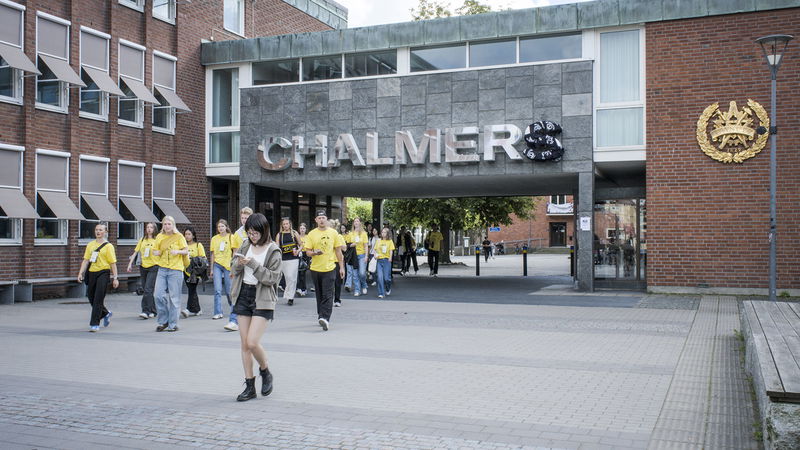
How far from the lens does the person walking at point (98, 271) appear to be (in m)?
11.5

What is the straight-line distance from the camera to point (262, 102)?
72.9ft

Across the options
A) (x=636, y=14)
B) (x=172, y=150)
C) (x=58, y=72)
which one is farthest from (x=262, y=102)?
(x=636, y=14)

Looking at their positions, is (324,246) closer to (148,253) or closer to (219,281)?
(219,281)

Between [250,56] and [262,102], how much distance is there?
157 centimetres

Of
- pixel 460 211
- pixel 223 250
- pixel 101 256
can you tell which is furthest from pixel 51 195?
pixel 460 211

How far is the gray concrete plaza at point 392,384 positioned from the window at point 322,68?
10.3m

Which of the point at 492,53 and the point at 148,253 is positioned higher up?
the point at 492,53

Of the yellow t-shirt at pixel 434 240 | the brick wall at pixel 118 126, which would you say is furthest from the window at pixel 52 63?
the yellow t-shirt at pixel 434 240

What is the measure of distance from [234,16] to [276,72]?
Result: 4.18 metres

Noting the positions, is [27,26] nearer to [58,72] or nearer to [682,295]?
[58,72]

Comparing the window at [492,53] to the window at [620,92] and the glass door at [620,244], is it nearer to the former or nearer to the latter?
the window at [620,92]

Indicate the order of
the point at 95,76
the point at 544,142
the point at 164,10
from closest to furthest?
the point at 544,142 → the point at 95,76 → the point at 164,10

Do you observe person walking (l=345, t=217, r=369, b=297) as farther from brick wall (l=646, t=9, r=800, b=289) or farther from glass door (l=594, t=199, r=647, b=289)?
brick wall (l=646, t=9, r=800, b=289)

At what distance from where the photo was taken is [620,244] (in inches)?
762
